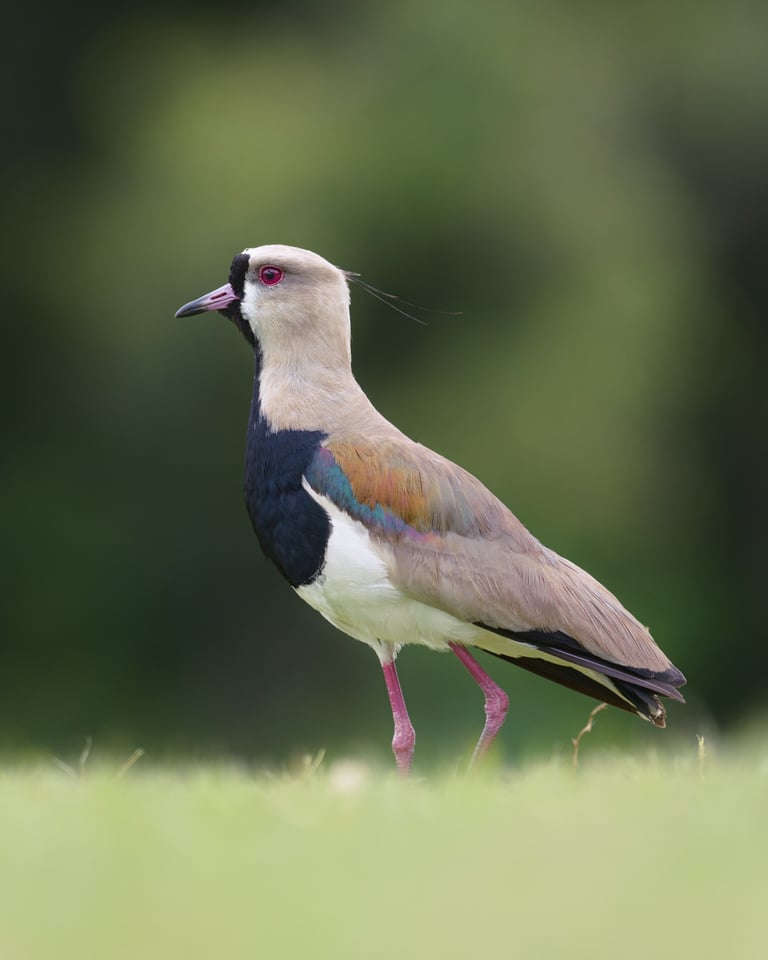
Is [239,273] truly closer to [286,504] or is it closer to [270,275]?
[270,275]

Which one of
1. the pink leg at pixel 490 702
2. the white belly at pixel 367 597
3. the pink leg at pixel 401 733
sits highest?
the white belly at pixel 367 597

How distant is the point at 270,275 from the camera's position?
5.99m

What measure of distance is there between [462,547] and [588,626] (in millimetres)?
468

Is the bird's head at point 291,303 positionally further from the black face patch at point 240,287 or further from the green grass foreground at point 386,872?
the green grass foreground at point 386,872

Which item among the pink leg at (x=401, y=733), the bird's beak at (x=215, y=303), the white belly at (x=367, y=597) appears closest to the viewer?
the white belly at (x=367, y=597)

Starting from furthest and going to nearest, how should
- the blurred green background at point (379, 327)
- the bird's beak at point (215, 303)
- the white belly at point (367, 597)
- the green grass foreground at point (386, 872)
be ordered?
the blurred green background at point (379, 327) < the bird's beak at point (215, 303) < the white belly at point (367, 597) < the green grass foreground at point (386, 872)

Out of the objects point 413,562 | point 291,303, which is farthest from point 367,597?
point 291,303

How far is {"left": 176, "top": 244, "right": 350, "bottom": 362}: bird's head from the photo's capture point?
5926 millimetres

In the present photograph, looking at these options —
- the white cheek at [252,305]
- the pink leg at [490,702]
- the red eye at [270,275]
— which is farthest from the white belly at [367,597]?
the red eye at [270,275]

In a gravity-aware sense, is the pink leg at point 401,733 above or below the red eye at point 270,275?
below

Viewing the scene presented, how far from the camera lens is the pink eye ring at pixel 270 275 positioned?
5984 mm

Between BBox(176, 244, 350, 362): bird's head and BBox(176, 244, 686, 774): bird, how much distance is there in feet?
0.53

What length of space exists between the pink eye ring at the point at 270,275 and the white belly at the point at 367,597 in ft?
2.90

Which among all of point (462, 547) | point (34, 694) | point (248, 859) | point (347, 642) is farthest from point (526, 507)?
point (248, 859)
